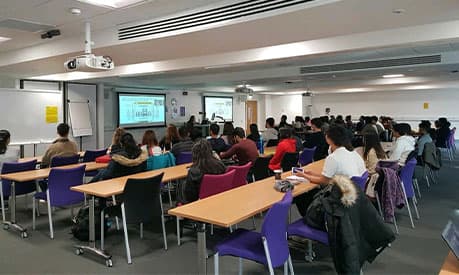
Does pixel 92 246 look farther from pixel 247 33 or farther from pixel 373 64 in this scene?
pixel 373 64

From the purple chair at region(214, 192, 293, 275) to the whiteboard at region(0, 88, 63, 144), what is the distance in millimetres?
7819

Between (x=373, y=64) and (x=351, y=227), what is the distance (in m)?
6.43

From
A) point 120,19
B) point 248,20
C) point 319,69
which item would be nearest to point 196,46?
point 120,19

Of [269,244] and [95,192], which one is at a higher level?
[95,192]

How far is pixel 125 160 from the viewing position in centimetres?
413

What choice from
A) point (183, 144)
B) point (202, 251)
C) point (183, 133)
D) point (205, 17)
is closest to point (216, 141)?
point (183, 133)

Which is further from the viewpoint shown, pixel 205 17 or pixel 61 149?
pixel 61 149

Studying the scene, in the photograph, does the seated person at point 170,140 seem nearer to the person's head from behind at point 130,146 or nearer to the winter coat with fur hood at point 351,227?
the person's head from behind at point 130,146

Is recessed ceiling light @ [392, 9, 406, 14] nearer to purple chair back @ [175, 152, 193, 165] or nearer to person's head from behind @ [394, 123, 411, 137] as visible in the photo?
person's head from behind @ [394, 123, 411, 137]

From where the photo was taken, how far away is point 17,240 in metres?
4.05

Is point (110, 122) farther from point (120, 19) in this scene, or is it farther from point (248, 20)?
point (248, 20)

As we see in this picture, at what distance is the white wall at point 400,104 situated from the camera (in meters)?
15.1

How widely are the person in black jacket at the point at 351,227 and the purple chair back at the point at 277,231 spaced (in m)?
0.33

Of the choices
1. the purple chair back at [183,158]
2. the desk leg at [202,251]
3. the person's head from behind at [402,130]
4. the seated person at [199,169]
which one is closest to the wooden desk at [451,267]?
the desk leg at [202,251]
